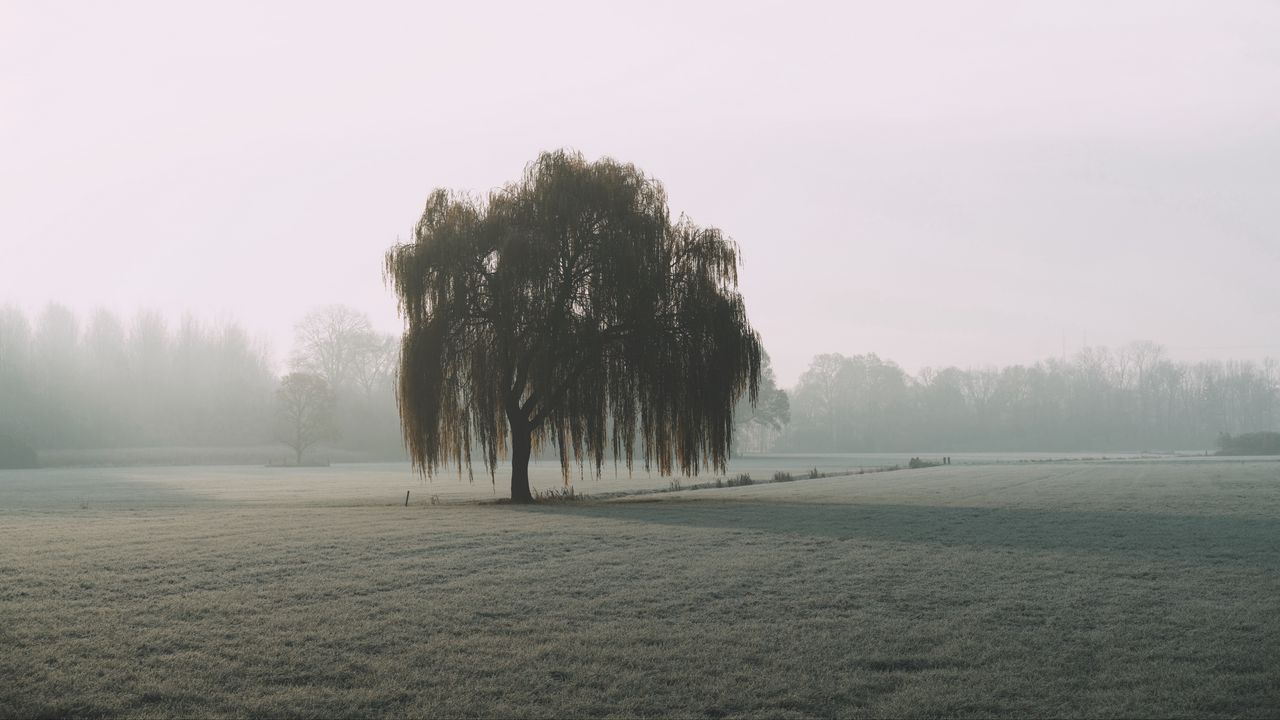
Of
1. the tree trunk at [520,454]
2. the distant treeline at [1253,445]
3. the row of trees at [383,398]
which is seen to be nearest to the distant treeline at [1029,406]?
the row of trees at [383,398]

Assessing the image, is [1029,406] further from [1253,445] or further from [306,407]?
[306,407]

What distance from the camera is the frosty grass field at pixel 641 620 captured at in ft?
21.6

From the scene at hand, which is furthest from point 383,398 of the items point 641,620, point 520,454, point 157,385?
point 641,620

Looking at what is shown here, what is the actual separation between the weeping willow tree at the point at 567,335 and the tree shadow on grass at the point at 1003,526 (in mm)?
2434

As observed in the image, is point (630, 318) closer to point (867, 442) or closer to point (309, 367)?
point (309, 367)

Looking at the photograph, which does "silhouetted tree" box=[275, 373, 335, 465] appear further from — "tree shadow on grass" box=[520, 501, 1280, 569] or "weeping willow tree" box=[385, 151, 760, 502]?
"tree shadow on grass" box=[520, 501, 1280, 569]

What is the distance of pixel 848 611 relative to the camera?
916 cm

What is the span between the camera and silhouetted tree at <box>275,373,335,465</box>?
74062 millimetres

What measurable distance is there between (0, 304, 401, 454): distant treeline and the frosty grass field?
269 ft

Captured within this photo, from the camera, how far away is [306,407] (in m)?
75.5

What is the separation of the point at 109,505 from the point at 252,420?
74993mm

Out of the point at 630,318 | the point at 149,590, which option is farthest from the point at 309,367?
the point at 149,590

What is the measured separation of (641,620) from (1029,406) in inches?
5722

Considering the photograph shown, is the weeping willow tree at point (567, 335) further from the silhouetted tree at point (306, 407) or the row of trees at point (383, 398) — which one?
the silhouetted tree at point (306, 407)
